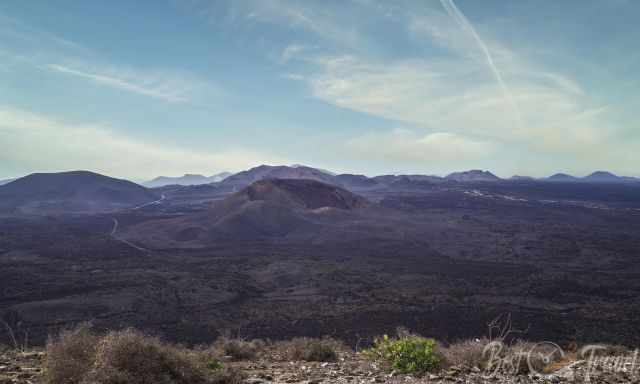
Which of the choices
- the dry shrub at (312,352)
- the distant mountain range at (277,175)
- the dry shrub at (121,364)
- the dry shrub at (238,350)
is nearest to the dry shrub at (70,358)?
the dry shrub at (121,364)

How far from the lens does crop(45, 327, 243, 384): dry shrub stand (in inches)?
190

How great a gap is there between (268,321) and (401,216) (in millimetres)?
41243

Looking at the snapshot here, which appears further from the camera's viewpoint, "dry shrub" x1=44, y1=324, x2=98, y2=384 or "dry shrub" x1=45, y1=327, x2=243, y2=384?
"dry shrub" x1=44, y1=324, x2=98, y2=384

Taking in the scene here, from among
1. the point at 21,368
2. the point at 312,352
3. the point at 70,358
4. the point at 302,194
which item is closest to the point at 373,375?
the point at 312,352

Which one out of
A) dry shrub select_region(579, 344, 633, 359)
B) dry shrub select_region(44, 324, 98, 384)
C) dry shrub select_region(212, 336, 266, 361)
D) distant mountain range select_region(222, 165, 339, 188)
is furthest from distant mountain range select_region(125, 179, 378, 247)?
distant mountain range select_region(222, 165, 339, 188)

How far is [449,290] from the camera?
23.5m

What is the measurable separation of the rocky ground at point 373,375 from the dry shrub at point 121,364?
0.50 m

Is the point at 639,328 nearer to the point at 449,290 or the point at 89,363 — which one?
the point at 449,290

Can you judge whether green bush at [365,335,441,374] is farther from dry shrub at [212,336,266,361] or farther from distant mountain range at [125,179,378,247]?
distant mountain range at [125,179,378,247]

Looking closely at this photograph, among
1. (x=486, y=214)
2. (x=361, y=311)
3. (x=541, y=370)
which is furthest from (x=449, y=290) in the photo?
(x=486, y=214)

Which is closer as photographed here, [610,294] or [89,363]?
[89,363]

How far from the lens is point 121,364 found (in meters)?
4.99

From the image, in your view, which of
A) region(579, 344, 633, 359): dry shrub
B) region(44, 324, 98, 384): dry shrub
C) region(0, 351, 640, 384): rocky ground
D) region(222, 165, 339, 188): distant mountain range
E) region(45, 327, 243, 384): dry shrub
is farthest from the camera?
region(222, 165, 339, 188): distant mountain range

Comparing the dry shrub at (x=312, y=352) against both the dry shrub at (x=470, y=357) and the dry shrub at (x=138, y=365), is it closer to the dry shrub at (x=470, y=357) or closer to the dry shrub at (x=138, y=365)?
the dry shrub at (x=470, y=357)
